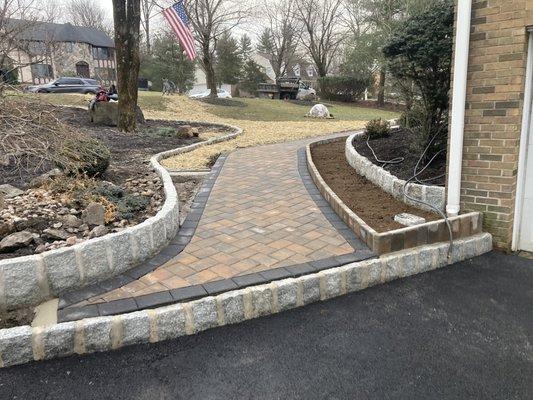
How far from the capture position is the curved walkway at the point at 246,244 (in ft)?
9.78

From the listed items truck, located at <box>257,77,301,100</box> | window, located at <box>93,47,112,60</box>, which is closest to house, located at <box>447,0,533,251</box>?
truck, located at <box>257,77,301,100</box>

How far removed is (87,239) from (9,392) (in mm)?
1235

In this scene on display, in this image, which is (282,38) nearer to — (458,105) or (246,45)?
(246,45)

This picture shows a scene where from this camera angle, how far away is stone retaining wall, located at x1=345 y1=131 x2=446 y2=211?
4480 mm

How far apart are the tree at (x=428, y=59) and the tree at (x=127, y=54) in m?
6.51

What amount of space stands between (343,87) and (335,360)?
2699cm

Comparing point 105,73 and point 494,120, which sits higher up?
point 105,73

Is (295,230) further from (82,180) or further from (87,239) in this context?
(82,180)

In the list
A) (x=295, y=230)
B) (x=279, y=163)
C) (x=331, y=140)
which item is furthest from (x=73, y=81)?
(x=295, y=230)

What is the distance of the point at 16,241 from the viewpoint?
304 centimetres

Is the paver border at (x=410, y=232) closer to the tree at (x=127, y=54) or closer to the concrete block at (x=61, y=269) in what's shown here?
the concrete block at (x=61, y=269)

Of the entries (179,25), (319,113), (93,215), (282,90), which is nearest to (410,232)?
(93,215)

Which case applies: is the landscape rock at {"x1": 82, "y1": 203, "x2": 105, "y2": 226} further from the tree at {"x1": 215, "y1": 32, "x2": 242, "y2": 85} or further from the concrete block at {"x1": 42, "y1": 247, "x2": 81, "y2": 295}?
the tree at {"x1": 215, "y1": 32, "x2": 242, "y2": 85}

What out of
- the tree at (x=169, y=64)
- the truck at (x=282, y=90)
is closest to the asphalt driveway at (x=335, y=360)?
the truck at (x=282, y=90)
